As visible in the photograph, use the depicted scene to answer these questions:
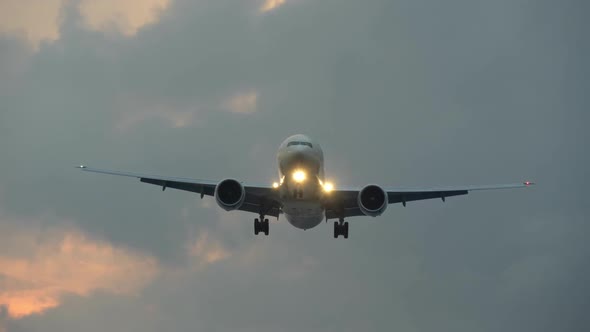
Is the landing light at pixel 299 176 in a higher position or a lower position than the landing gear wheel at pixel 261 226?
higher

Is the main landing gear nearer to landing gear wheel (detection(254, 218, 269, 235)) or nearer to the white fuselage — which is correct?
landing gear wheel (detection(254, 218, 269, 235))

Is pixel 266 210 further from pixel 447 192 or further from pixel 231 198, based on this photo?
pixel 447 192

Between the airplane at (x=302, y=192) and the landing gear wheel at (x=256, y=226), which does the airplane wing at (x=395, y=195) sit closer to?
the airplane at (x=302, y=192)

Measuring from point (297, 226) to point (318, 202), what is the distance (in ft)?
11.2

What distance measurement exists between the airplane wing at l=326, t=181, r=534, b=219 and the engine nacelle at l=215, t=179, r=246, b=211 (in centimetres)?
550

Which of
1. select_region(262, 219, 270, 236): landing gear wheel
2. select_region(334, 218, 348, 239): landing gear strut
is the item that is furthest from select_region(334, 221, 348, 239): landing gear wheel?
select_region(262, 219, 270, 236): landing gear wheel

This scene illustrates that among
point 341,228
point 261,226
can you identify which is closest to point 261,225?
point 261,226

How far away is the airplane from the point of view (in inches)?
1630

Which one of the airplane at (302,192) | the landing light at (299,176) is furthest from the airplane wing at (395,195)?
the landing light at (299,176)

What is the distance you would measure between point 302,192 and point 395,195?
28.2 ft

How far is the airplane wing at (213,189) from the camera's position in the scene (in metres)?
44.5

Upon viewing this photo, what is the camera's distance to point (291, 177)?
41531 mm

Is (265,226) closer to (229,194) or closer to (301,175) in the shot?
(229,194)

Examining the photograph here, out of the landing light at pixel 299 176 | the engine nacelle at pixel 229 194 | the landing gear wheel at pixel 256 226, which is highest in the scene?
the landing light at pixel 299 176
